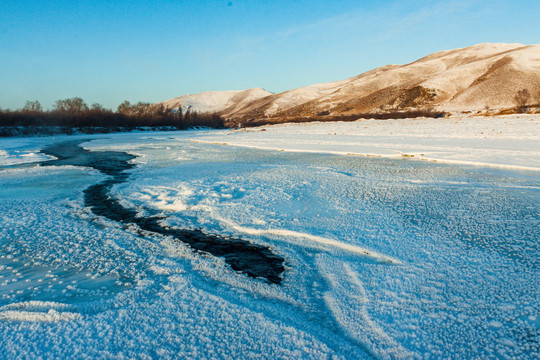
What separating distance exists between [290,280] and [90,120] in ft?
162

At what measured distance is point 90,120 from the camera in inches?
1752

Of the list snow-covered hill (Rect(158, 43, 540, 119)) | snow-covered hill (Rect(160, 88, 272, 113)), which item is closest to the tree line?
snow-covered hill (Rect(158, 43, 540, 119))

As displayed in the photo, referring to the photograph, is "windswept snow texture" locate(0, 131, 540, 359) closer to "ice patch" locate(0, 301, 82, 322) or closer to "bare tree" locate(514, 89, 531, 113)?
"ice patch" locate(0, 301, 82, 322)

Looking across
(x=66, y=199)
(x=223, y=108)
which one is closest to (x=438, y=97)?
(x=66, y=199)

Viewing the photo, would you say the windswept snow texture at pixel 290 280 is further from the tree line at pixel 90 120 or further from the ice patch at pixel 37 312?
the tree line at pixel 90 120

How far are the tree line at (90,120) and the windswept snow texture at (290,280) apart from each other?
37.4m

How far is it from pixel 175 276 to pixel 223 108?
15441cm

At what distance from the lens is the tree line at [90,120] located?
119 feet

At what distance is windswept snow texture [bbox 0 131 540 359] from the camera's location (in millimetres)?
1938

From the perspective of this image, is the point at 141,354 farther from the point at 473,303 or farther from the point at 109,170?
the point at 109,170

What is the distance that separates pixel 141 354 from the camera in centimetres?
186

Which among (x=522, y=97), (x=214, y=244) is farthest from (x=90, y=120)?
(x=522, y=97)

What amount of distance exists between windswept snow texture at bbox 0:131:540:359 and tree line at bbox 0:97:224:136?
123ft

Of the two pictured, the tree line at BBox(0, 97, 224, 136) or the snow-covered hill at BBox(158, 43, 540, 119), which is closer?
the tree line at BBox(0, 97, 224, 136)
